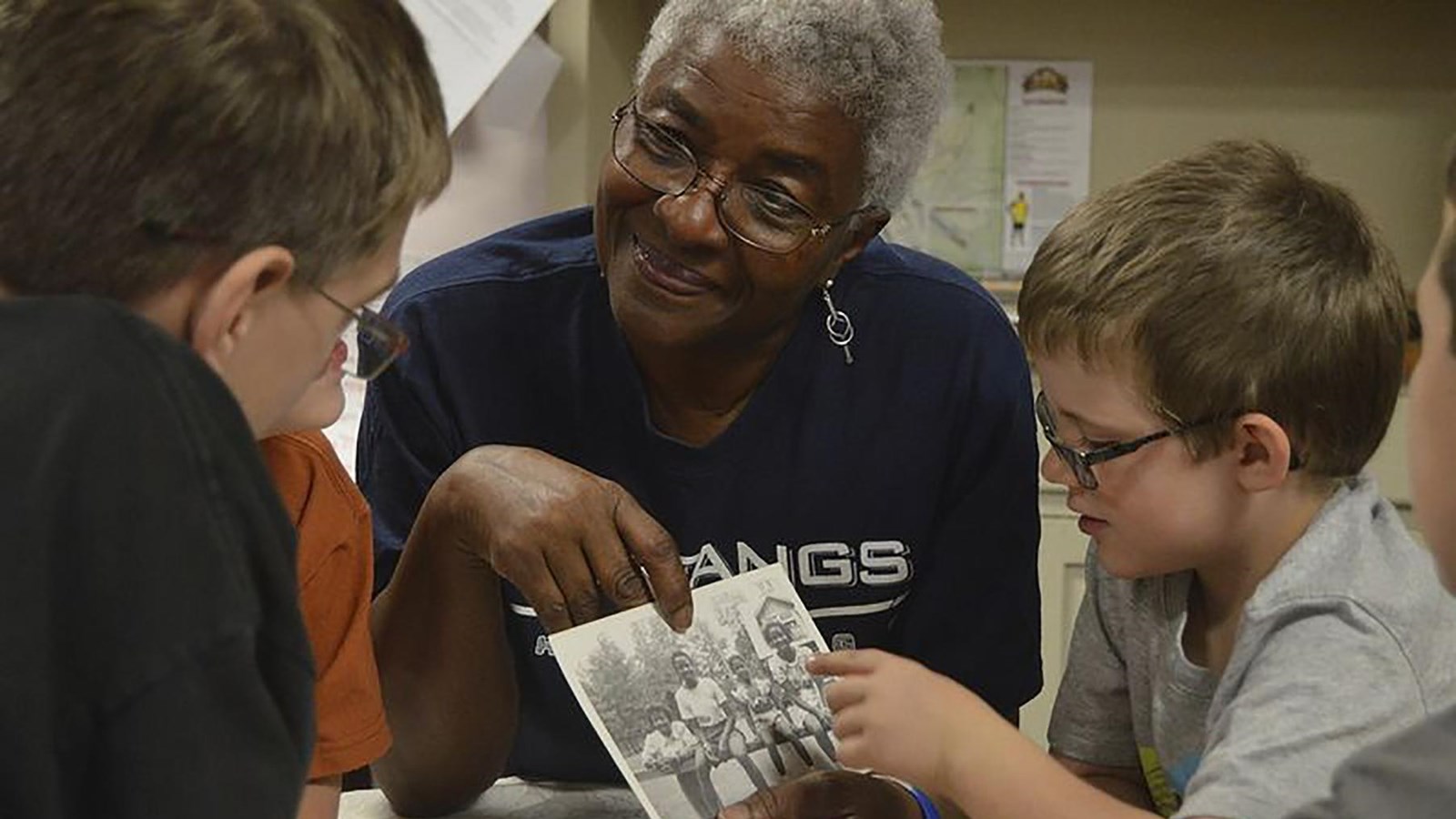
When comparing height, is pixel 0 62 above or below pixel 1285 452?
above

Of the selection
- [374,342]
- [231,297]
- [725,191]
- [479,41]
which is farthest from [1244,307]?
[479,41]

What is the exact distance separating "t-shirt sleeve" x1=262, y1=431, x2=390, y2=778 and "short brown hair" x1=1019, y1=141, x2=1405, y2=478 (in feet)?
1.64

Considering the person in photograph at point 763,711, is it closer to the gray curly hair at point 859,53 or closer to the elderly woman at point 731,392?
the elderly woman at point 731,392

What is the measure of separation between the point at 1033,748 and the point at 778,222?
431 mm

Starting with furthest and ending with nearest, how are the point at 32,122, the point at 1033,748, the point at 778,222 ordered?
1. the point at 778,222
2. the point at 1033,748
3. the point at 32,122

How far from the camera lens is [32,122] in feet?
2.26

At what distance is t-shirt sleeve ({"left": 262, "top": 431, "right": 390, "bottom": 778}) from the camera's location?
1076mm

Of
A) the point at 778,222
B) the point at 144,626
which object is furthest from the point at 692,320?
the point at 144,626

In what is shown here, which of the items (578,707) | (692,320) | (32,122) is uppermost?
(32,122)

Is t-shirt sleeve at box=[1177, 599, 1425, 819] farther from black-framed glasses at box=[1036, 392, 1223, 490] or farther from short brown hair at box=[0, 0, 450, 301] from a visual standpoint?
short brown hair at box=[0, 0, 450, 301]

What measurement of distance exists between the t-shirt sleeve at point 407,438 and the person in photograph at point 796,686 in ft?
1.15

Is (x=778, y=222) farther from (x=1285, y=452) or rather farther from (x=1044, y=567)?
(x=1044, y=567)

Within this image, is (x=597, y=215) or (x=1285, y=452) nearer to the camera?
(x=1285, y=452)

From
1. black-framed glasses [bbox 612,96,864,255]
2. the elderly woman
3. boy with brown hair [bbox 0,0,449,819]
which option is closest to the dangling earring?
the elderly woman
